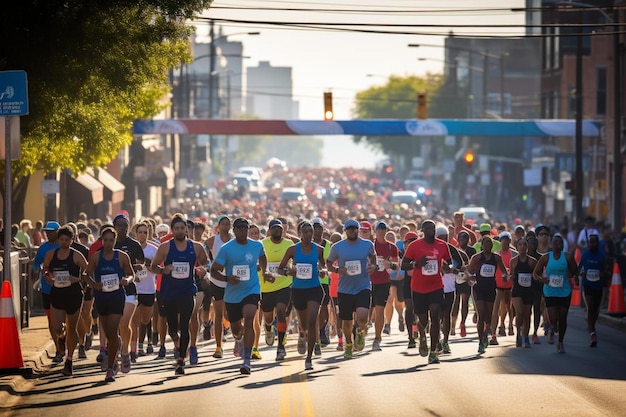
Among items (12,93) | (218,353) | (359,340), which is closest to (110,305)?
(12,93)

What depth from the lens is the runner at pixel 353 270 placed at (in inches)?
763

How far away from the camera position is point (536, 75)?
4904 inches

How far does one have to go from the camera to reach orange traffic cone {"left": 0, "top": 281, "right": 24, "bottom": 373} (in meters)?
17.4

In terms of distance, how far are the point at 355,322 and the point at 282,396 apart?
603 cm

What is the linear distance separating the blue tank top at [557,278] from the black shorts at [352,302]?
3303mm

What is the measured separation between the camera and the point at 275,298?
66.8ft

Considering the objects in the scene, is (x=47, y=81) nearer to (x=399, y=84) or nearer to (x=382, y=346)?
(x=382, y=346)

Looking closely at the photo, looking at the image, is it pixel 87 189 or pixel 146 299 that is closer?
pixel 146 299

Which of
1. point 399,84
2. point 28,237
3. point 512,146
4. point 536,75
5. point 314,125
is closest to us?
point 28,237

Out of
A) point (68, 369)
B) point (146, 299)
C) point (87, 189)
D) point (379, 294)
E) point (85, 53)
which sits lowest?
point (68, 369)

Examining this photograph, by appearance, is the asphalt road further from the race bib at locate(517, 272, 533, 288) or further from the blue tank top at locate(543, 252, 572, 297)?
the race bib at locate(517, 272, 533, 288)

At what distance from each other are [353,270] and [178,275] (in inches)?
106

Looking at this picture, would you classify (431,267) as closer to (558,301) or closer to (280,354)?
(280,354)

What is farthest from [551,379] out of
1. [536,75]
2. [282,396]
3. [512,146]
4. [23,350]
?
[536,75]
